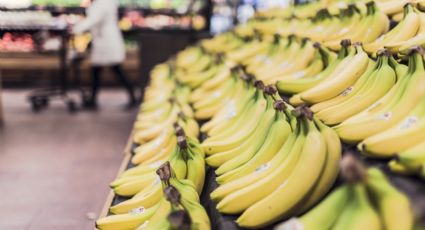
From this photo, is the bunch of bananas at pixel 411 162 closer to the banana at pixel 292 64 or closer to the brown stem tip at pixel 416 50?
the brown stem tip at pixel 416 50

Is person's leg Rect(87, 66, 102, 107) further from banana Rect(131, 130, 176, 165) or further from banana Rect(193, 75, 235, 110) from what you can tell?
banana Rect(131, 130, 176, 165)

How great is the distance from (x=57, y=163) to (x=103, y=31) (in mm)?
2657

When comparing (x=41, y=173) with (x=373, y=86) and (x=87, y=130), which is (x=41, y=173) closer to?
(x=87, y=130)

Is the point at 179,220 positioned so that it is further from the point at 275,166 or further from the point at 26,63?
the point at 26,63

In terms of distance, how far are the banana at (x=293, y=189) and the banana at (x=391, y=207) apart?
0.33 metres

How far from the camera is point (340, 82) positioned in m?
2.07

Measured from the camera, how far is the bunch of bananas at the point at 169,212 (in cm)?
134

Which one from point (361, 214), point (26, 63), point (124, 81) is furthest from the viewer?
point (26, 63)

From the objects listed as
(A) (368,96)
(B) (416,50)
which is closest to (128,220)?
(A) (368,96)

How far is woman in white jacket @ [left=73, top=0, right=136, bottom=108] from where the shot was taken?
6781mm

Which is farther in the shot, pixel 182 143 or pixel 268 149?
pixel 182 143

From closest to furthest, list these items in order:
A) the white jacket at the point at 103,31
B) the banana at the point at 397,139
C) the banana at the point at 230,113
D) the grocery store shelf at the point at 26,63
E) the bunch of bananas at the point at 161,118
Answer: the banana at the point at 397,139 < the banana at the point at 230,113 < the bunch of bananas at the point at 161,118 < the white jacket at the point at 103,31 < the grocery store shelf at the point at 26,63

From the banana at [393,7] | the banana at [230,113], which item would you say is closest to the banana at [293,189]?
the banana at [230,113]

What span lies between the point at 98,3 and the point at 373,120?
5.72 meters
